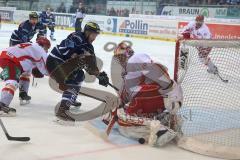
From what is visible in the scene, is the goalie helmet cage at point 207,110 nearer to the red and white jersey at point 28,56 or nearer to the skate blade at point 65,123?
the skate blade at point 65,123

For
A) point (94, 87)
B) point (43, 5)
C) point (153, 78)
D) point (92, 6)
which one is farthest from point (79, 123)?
point (43, 5)

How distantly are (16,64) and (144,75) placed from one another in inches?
51.5

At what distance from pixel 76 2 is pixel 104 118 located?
53.8 ft

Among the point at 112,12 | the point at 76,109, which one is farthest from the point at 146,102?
the point at 112,12

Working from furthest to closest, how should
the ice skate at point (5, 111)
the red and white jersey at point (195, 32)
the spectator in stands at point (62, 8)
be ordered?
the spectator in stands at point (62, 8), the red and white jersey at point (195, 32), the ice skate at point (5, 111)

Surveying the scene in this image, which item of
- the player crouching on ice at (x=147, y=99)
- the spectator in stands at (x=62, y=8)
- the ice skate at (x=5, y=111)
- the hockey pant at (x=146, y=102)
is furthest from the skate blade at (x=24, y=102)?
the spectator in stands at (x=62, y=8)

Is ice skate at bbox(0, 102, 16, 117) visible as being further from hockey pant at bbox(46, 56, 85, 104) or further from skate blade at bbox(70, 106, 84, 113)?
skate blade at bbox(70, 106, 84, 113)

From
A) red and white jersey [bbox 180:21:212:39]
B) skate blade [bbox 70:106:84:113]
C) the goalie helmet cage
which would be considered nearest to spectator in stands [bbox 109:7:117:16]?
red and white jersey [bbox 180:21:212:39]

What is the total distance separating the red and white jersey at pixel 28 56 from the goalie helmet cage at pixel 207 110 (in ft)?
4.47

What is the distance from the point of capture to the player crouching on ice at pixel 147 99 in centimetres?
363

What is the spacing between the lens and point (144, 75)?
12.5ft

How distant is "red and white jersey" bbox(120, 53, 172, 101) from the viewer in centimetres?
370

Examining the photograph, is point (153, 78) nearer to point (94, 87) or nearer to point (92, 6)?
point (94, 87)

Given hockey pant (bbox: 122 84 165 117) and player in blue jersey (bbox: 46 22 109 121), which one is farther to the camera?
player in blue jersey (bbox: 46 22 109 121)
